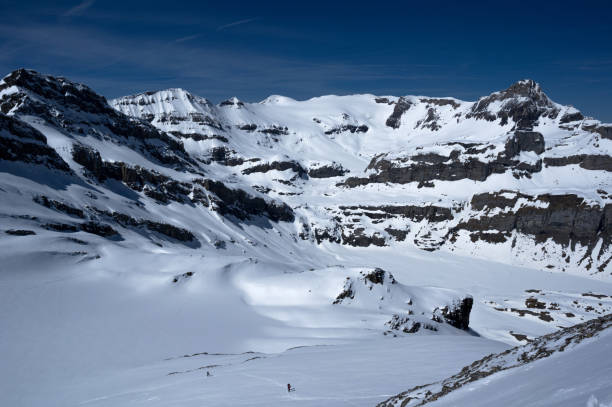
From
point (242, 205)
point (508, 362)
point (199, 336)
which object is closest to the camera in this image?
point (508, 362)

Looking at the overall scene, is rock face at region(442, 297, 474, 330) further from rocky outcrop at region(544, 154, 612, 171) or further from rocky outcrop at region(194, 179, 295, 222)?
rocky outcrop at region(544, 154, 612, 171)

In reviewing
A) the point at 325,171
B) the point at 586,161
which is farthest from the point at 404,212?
the point at 325,171

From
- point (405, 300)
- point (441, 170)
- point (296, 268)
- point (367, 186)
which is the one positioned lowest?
point (296, 268)

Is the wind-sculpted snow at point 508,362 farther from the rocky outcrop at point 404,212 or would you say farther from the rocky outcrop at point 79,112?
the rocky outcrop at point 404,212

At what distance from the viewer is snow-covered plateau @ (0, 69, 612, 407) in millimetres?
13289

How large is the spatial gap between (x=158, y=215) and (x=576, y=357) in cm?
9291

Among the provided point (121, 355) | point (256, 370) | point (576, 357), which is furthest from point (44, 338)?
point (576, 357)

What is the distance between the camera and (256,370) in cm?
1588

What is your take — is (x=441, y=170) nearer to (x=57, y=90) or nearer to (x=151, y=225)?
(x=151, y=225)

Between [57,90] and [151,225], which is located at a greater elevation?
[57,90]

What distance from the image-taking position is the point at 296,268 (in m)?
59.4

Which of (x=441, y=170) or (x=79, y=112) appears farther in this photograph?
(x=441, y=170)

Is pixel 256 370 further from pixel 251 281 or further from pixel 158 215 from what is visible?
pixel 158 215

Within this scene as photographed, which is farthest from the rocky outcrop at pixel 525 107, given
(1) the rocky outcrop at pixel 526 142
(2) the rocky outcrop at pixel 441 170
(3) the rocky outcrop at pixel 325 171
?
(3) the rocky outcrop at pixel 325 171
